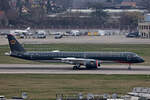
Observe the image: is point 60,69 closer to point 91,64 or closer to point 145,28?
point 91,64

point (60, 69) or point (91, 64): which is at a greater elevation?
point (91, 64)

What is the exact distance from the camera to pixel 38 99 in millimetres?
55969

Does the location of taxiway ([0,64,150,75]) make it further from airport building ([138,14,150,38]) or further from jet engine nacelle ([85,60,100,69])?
airport building ([138,14,150,38])

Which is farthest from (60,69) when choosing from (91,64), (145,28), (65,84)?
(145,28)

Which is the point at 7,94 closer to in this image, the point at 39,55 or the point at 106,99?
the point at 106,99

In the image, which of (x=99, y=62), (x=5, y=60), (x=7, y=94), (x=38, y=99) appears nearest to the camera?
(x=38, y=99)

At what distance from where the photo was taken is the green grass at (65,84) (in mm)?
61281

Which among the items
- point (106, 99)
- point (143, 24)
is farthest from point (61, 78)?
point (143, 24)

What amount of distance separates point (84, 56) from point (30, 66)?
8594 millimetres

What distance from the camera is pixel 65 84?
67.8m

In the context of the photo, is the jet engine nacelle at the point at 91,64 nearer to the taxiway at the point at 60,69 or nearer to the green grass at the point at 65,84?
the taxiway at the point at 60,69

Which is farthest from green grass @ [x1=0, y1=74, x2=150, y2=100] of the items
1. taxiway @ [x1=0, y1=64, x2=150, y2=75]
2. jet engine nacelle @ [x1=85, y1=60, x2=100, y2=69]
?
jet engine nacelle @ [x1=85, y1=60, x2=100, y2=69]

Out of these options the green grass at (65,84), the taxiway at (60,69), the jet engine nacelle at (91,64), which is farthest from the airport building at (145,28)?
the green grass at (65,84)

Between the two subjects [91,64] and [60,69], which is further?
[60,69]
